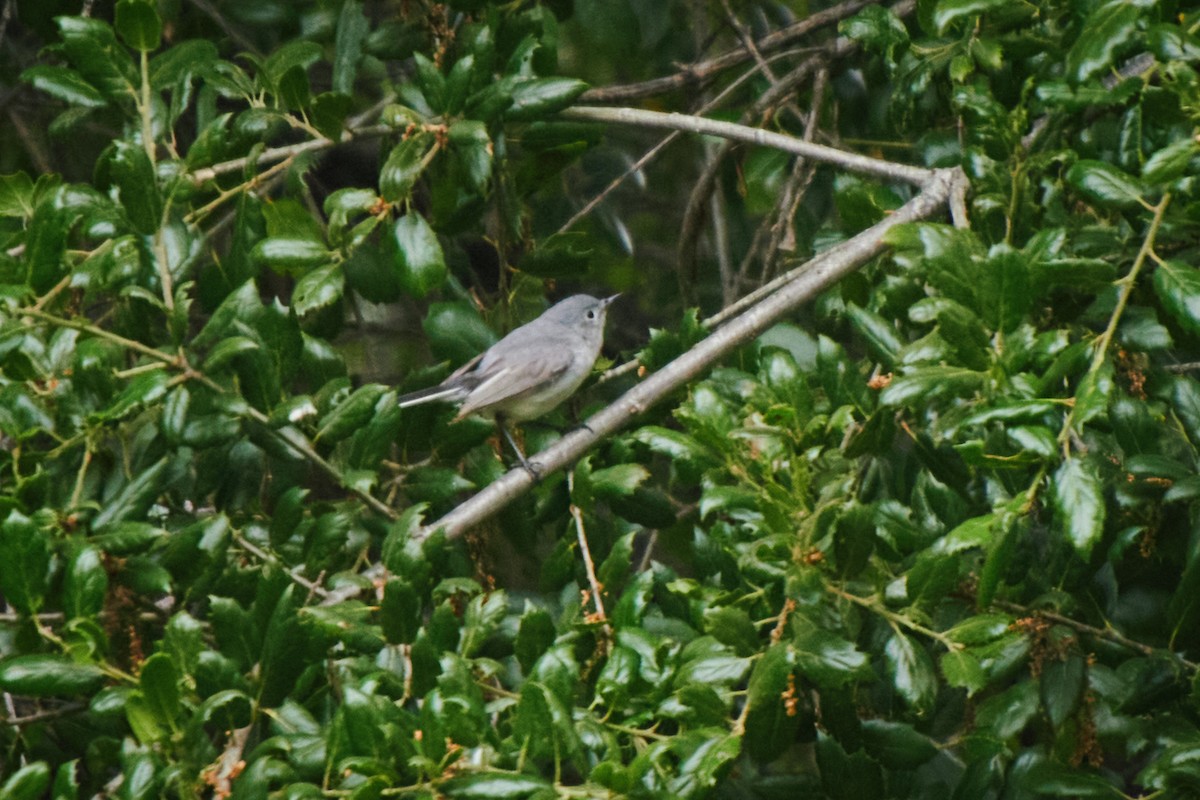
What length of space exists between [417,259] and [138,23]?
72 centimetres

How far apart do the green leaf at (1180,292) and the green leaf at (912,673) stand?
647 mm

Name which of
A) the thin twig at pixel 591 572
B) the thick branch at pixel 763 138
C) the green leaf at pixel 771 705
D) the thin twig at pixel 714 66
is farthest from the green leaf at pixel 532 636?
the thin twig at pixel 714 66

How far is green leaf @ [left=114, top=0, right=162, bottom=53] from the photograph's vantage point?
2818 millimetres

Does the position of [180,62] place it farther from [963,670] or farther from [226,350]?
[963,670]

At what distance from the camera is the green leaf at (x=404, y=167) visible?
291 cm

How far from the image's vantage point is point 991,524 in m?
2.05

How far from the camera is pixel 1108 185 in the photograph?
7.55ft

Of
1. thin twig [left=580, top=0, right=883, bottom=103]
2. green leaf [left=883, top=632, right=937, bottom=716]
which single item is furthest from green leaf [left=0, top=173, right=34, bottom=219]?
green leaf [left=883, top=632, right=937, bottom=716]

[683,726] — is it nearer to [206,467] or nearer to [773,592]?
[773,592]

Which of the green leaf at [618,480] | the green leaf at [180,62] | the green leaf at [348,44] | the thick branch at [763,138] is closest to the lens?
the green leaf at [618,480]

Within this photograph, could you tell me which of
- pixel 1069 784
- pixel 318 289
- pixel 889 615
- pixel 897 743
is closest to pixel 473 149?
pixel 318 289

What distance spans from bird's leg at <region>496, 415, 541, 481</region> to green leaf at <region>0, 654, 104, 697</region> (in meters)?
1.00

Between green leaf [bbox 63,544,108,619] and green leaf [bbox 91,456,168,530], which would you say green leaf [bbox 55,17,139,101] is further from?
green leaf [bbox 63,544,108,619]

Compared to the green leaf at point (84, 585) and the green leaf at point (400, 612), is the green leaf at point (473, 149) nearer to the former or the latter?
the green leaf at point (400, 612)
